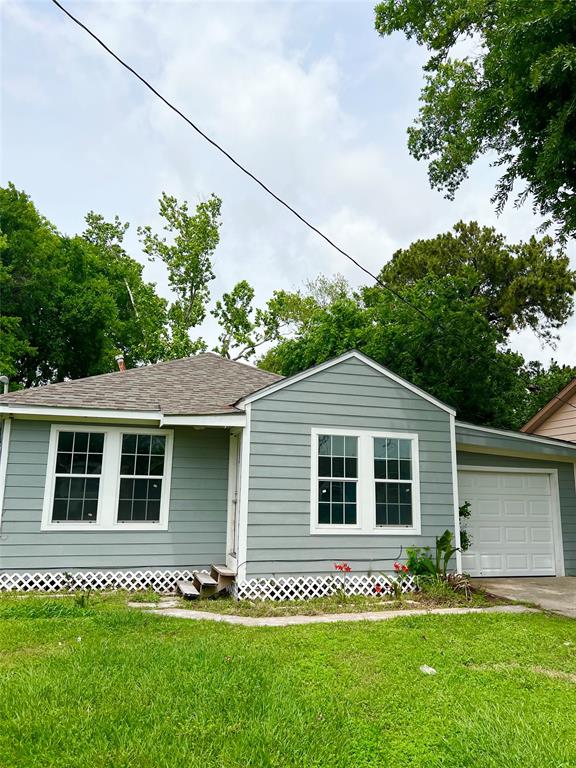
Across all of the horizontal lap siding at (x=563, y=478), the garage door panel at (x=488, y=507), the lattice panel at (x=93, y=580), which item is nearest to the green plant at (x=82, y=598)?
the lattice panel at (x=93, y=580)

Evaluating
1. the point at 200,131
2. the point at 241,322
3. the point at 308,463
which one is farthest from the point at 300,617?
the point at 241,322

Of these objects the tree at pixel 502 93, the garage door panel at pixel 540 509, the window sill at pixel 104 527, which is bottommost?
the window sill at pixel 104 527

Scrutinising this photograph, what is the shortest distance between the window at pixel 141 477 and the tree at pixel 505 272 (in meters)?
14.5

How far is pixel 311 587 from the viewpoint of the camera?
761 centimetres

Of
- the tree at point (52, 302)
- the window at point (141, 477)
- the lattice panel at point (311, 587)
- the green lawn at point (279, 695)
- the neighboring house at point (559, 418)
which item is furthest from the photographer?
the tree at point (52, 302)

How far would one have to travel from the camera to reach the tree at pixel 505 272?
20641 millimetres

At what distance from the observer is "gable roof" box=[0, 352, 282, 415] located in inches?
315

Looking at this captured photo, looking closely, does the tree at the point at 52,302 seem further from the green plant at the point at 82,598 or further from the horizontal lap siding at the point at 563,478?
the horizontal lap siding at the point at 563,478

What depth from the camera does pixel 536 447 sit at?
31.2ft

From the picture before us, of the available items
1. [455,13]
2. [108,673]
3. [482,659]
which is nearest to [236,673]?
[108,673]

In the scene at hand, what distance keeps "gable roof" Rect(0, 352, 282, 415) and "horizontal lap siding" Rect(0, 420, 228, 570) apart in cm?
42

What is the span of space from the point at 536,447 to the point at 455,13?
8.70 metres

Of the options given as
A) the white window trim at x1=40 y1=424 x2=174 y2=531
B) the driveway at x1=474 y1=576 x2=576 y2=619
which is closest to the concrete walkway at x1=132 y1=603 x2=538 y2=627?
the driveway at x1=474 y1=576 x2=576 y2=619

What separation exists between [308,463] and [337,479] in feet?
1.71
